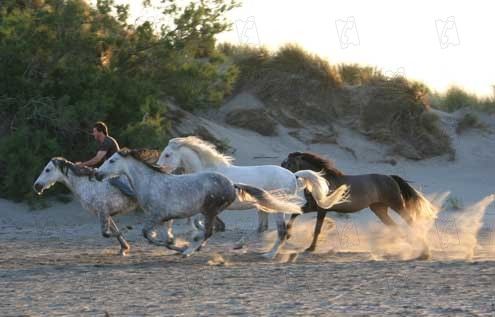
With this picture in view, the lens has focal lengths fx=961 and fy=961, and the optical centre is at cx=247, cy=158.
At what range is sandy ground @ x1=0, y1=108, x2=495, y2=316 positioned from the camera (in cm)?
784

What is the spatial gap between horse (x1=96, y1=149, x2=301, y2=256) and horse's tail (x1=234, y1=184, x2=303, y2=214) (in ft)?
0.52

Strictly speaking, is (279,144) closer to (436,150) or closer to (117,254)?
(436,150)

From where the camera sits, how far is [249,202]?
12.0 m

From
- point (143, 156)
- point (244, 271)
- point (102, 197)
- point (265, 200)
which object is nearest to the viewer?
point (244, 271)

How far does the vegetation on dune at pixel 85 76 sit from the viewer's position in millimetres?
17500

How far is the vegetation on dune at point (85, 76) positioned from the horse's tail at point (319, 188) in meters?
5.29

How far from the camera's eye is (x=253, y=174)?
12805mm

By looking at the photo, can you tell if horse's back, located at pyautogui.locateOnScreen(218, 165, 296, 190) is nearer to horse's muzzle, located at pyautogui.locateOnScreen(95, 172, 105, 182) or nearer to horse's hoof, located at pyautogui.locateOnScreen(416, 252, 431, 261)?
horse's hoof, located at pyautogui.locateOnScreen(416, 252, 431, 261)

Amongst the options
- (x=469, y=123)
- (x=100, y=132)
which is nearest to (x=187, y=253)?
(x=100, y=132)

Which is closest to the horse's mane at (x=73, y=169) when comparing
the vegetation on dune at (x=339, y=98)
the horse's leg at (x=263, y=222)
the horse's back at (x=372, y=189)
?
the horse's leg at (x=263, y=222)

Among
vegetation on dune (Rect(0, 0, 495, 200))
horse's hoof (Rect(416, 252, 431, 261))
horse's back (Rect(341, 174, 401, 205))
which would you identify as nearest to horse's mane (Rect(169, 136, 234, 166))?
horse's back (Rect(341, 174, 401, 205))

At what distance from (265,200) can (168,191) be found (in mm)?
1256

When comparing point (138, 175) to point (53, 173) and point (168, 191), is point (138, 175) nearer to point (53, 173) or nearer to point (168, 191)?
point (168, 191)

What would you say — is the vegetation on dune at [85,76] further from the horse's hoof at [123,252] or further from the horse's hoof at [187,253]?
the horse's hoof at [187,253]
